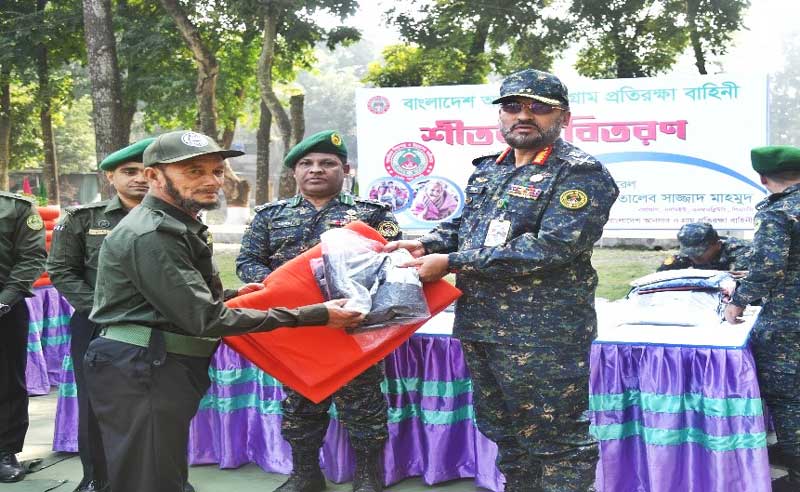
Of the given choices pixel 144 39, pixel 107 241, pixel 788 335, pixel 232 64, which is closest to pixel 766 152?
pixel 788 335

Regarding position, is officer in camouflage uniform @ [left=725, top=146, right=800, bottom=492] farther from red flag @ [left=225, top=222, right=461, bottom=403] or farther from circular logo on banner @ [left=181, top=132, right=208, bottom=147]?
circular logo on banner @ [left=181, top=132, right=208, bottom=147]

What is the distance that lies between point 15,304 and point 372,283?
2346 millimetres

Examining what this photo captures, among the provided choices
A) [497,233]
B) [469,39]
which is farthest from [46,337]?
[469,39]

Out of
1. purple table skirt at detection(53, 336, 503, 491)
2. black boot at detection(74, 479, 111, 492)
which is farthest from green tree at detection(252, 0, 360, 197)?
black boot at detection(74, 479, 111, 492)

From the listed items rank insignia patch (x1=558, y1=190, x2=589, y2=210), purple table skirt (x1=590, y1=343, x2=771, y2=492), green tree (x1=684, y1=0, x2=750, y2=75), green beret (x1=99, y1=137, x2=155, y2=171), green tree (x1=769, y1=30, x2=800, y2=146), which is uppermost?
green tree (x1=769, y1=30, x2=800, y2=146)

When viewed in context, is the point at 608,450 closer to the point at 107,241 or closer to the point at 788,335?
the point at 788,335

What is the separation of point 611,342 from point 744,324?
2.86 feet

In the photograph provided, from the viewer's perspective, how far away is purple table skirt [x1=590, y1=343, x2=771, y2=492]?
3332mm

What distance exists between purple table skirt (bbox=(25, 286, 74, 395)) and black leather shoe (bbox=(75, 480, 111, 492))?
2368mm

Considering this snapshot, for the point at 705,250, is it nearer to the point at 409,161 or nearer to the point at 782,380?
the point at 782,380

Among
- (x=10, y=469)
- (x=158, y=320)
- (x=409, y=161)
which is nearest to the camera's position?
(x=158, y=320)

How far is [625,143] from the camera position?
24.1 ft

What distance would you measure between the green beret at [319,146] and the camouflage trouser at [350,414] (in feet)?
3.52

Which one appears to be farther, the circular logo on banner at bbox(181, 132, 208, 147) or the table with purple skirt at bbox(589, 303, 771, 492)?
the table with purple skirt at bbox(589, 303, 771, 492)
